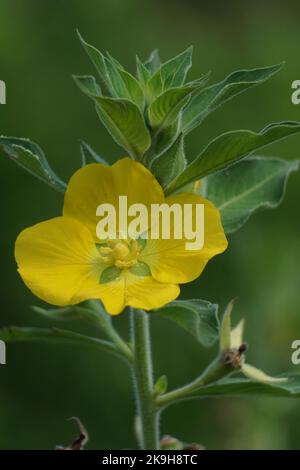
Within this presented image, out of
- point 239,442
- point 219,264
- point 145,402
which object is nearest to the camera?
point 145,402

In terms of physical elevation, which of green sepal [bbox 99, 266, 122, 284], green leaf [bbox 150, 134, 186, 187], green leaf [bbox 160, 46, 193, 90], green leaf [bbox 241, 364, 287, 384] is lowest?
green leaf [bbox 241, 364, 287, 384]

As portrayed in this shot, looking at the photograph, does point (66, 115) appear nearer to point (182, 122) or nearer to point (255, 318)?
point (255, 318)

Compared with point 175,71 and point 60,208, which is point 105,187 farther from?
point 60,208

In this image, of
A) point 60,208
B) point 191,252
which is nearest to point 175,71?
point 191,252

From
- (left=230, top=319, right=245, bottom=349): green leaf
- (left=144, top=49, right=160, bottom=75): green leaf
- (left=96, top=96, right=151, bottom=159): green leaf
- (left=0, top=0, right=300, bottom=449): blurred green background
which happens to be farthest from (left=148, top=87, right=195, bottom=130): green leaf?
(left=0, top=0, right=300, bottom=449): blurred green background

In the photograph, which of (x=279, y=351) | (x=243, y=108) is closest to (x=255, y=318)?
(x=279, y=351)

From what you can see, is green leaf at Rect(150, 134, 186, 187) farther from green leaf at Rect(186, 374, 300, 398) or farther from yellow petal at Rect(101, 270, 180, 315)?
green leaf at Rect(186, 374, 300, 398)

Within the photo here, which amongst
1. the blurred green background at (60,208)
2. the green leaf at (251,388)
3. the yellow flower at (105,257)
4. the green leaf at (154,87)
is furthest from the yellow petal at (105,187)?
the blurred green background at (60,208)
